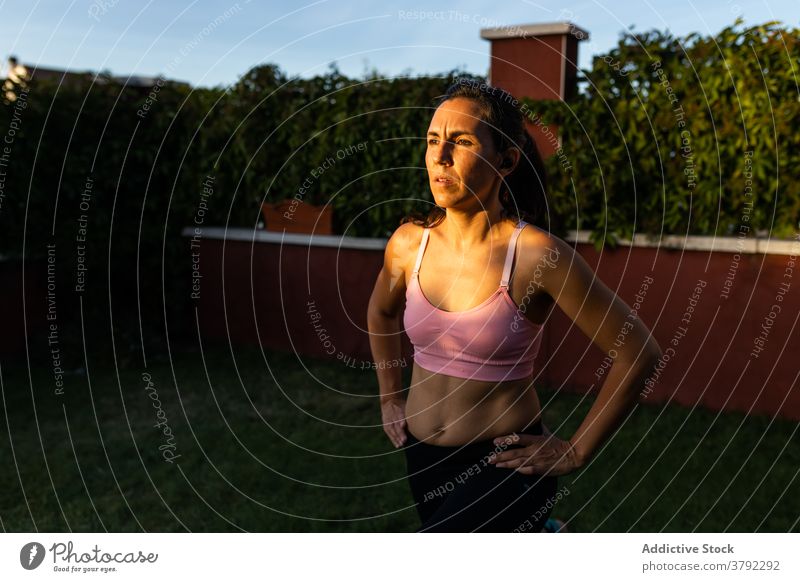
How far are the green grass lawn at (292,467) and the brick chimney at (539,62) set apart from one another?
2.68 meters

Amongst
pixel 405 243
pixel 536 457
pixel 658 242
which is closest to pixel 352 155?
pixel 658 242

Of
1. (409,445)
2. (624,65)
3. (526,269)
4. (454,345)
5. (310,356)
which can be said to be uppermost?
(624,65)

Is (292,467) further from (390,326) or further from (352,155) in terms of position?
(352,155)

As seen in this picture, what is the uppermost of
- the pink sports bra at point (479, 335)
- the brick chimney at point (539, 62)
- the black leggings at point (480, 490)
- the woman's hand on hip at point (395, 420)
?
the brick chimney at point (539, 62)

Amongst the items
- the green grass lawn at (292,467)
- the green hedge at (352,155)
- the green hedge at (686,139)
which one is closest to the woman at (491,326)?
the green grass lawn at (292,467)

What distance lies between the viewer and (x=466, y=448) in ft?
8.25

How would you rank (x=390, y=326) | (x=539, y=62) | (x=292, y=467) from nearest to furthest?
(x=390, y=326), (x=292, y=467), (x=539, y=62)

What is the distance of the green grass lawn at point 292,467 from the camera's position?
4.97 m

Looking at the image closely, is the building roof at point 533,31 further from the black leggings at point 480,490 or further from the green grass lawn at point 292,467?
the black leggings at point 480,490

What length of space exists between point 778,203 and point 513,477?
192 inches

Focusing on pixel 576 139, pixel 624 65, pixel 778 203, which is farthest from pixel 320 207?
pixel 778 203

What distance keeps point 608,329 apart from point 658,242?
478 centimetres

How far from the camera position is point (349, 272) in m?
8.34

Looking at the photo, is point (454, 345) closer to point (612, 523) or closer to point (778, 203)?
point (612, 523)
